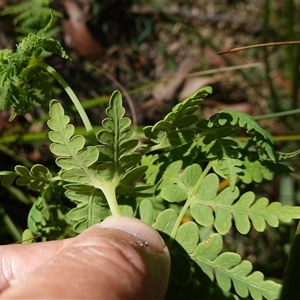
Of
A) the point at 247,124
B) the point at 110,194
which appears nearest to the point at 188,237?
the point at 110,194

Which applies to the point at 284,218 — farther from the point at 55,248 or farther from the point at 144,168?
the point at 55,248

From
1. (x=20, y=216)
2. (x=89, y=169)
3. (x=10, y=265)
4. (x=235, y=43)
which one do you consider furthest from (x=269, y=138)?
(x=235, y=43)

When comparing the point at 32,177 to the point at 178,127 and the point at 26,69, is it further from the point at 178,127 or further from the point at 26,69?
the point at 178,127

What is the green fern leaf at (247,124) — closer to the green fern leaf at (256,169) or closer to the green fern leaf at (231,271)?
the green fern leaf at (256,169)

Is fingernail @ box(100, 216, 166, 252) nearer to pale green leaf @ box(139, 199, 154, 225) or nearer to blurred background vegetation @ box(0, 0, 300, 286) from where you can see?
pale green leaf @ box(139, 199, 154, 225)

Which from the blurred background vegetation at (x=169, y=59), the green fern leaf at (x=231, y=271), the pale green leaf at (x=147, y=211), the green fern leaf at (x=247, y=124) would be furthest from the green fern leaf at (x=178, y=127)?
the blurred background vegetation at (x=169, y=59)
